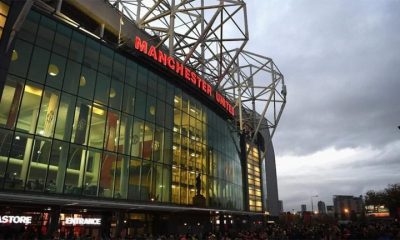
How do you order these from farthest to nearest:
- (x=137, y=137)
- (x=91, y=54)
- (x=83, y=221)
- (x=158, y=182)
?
(x=158, y=182) < (x=137, y=137) < (x=91, y=54) < (x=83, y=221)

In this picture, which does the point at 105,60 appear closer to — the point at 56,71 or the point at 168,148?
the point at 56,71

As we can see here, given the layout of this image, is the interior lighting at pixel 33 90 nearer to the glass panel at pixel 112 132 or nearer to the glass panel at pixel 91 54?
the glass panel at pixel 91 54

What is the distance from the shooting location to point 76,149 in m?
25.1

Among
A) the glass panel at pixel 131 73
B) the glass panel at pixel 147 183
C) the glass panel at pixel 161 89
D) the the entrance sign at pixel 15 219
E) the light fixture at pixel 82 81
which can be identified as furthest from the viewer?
the glass panel at pixel 161 89

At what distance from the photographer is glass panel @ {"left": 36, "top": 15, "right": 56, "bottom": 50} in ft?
78.9

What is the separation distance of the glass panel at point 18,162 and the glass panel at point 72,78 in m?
4.91

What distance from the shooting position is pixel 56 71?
2475 cm

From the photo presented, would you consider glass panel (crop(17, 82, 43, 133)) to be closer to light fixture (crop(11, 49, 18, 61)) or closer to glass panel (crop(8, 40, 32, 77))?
glass panel (crop(8, 40, 32, 77))

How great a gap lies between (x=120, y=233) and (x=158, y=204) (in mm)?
4202

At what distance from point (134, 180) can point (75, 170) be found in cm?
613

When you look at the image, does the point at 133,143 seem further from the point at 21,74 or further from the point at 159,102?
the point at 21,74

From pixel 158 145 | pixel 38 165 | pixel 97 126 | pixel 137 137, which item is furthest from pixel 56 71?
pixel 158 145

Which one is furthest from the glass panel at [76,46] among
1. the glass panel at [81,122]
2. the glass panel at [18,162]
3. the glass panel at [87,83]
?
the glass panel at [18,162]

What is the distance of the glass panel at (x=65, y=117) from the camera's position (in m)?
24.2
